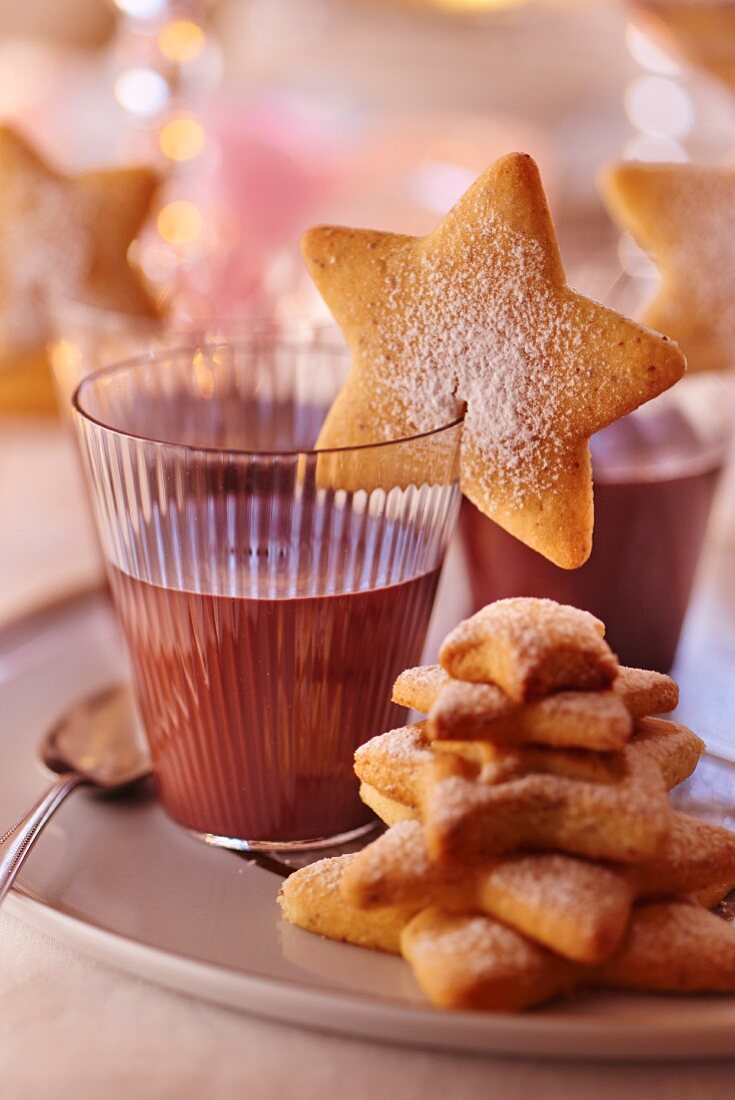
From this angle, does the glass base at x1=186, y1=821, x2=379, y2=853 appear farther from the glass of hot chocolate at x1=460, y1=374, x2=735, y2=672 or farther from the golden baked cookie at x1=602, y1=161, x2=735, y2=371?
the golden baked cookie at x1=602, y1=161, x2=735, y2=371

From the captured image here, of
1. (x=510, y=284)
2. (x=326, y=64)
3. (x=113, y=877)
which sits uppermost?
(x=326, y=64)

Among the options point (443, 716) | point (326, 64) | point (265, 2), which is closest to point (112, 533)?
point (443, 716)

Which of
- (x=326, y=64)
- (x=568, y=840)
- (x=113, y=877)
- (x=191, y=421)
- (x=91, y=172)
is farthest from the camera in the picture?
(x=326, y=64)

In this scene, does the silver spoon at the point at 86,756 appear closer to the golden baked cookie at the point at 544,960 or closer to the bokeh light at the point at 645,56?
the golden baked cookie at the point at 544,960

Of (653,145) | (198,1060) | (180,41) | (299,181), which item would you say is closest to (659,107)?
(653,145)

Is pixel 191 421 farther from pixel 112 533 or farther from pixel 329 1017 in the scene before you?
pixel 329 1017

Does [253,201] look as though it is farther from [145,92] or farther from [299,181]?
[145,92]

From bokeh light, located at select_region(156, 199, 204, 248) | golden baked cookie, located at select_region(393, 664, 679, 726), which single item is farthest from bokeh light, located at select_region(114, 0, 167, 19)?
golden baked cookie, located at select_region(393, 664, 679, 726)
